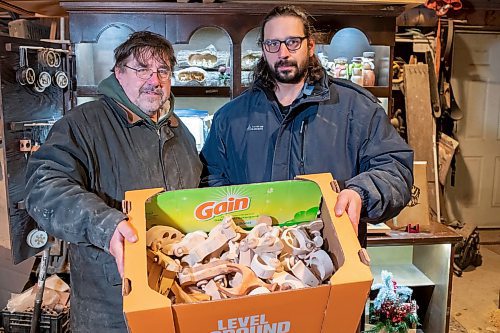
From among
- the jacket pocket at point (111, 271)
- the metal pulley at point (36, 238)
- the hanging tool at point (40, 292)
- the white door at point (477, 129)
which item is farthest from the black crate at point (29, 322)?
the white door at point (477, 129)

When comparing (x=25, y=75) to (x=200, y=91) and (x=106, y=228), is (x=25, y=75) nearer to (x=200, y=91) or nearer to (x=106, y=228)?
(x=200, y=91)

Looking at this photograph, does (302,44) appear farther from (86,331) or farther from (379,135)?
(86,331)

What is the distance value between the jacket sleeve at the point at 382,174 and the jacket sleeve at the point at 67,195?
59 centimetres

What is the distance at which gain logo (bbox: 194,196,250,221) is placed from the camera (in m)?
1.21

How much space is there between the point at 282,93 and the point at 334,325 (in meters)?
0.91

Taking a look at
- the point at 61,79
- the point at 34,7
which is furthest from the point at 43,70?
the point at 34,7

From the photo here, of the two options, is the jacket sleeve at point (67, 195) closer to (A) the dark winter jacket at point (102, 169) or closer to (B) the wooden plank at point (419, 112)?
(A) the dark winter jacket at point (102, 169)

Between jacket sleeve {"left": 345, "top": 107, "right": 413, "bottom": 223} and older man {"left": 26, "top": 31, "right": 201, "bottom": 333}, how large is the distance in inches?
23.0

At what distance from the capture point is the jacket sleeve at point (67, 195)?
116 cm

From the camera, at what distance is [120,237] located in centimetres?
106

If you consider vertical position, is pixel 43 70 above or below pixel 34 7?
below

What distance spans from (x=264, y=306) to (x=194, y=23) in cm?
205

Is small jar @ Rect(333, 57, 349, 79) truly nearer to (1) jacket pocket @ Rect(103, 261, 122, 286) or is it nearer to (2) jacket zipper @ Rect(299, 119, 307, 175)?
(2) jacket zipper @ Rect(299, 119, 307, 175)

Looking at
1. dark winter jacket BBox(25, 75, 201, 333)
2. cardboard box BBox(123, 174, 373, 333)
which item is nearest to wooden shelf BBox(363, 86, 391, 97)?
dark winter jacket BBox(25, 75, 201, 333)
